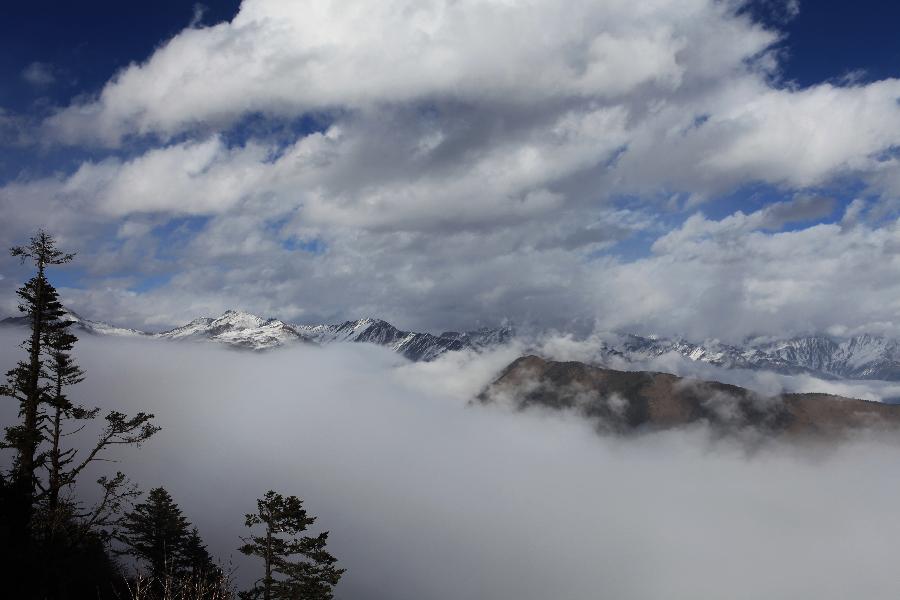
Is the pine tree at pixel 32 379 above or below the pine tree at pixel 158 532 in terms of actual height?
above

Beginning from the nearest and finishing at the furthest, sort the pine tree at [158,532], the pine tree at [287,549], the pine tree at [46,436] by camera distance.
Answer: the pine tree at [46,436] → the pine tree at [287,549] → the pine tree at [158,532]

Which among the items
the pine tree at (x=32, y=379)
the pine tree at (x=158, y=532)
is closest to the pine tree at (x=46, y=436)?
the pine tree at (x=32, y=379)

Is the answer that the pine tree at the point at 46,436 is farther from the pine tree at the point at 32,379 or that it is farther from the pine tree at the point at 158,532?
the pine tree at the point at 158,532

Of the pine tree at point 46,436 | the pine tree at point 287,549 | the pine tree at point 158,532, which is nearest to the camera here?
the pine tree at point 46,436

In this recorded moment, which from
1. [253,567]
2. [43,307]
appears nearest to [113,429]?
[43,307]

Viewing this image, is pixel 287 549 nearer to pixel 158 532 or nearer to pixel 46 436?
pixel 158 532

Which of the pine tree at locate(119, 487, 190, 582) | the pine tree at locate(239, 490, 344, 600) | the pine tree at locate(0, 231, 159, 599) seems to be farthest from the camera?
the pine tree at locate(119, 487, 190, 582)

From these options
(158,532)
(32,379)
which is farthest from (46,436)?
(158,532)

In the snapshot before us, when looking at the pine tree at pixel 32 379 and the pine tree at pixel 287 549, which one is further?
the pine tree at pixel 287 549

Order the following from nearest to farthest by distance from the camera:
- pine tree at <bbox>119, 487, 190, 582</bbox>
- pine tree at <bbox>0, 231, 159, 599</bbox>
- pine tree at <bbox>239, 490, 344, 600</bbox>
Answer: pine tree at <bbox>0, 231, 159, 599</bbox>
pine tree at <bbox>239, 490, 344, 600</bbox>
pine tree at <bbox>119, 487, 190, 582</bbox>

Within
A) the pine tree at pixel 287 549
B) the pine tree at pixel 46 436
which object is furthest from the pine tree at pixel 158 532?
the pine tree at pixel 46 436

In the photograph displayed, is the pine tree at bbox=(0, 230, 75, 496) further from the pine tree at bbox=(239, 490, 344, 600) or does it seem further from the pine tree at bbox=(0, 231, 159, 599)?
the pine tree at bbox=(239, 490, 344, 600)

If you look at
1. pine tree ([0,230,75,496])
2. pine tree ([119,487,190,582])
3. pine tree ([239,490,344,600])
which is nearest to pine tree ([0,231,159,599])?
pine tree ([0,230,75,496])

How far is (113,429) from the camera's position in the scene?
32.4 meters
